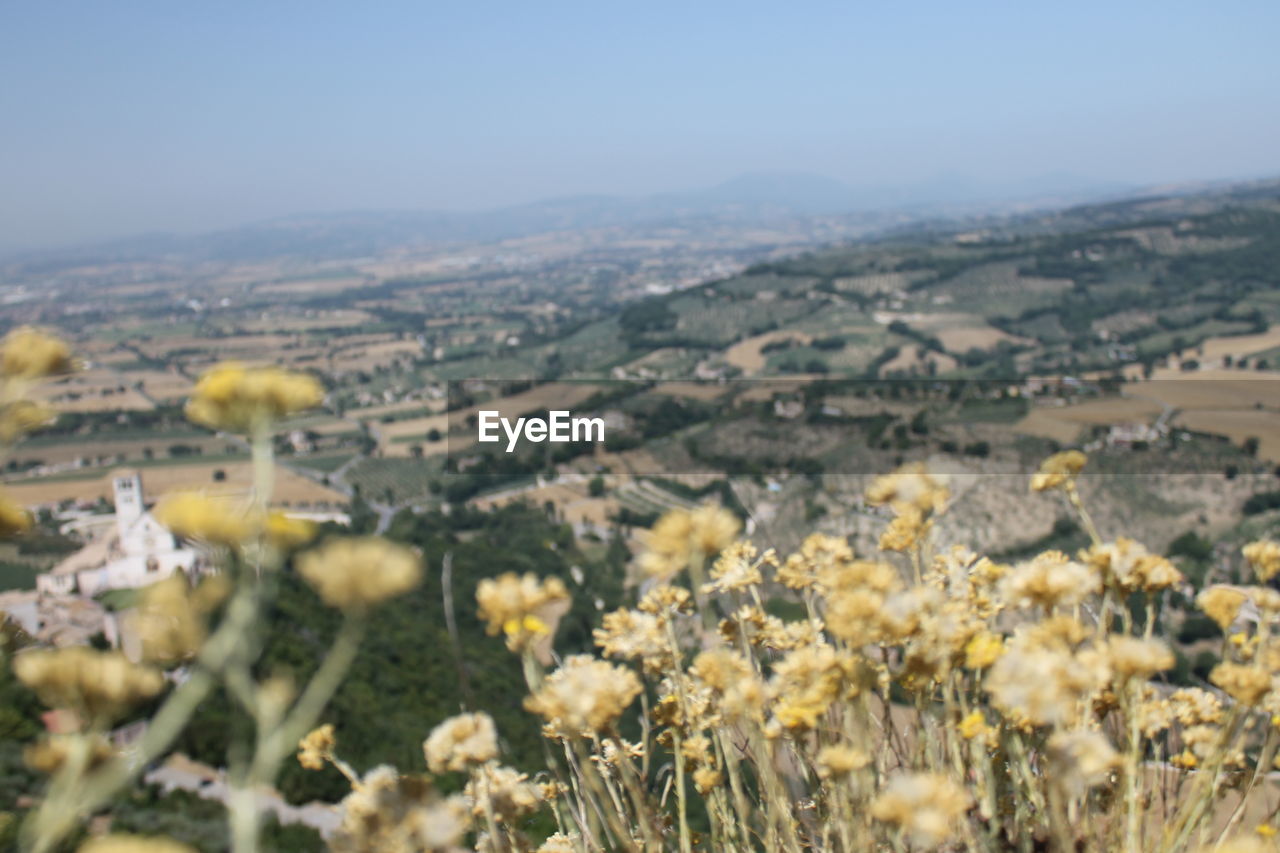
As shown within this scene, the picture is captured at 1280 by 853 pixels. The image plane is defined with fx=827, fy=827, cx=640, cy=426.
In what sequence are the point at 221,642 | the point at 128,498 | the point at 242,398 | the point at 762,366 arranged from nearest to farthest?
the point at 221,642
the point at 242,398
the point at 128,498
the point at 762,366

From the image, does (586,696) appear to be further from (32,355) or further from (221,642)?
(32,355)

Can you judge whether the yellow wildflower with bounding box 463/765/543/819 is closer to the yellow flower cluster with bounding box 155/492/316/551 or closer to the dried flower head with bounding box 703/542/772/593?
the dried flower head with bounding box 703/542/772/593

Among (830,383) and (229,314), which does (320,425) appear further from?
(229,314)

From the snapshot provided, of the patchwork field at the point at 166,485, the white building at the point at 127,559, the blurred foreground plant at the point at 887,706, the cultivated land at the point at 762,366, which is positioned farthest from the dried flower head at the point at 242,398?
the patchwork field at the point at 166,485

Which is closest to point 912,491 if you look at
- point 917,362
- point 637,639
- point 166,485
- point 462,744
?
point 637,639

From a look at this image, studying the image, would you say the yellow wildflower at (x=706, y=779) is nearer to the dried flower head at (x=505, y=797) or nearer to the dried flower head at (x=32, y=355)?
the dried flower head at (x=505, y=797)

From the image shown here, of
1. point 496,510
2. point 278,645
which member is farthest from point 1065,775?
point 496,510
